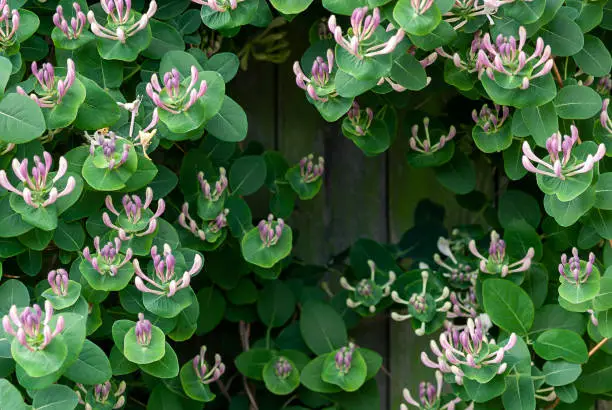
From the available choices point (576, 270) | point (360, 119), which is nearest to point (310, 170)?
point (360, 119)

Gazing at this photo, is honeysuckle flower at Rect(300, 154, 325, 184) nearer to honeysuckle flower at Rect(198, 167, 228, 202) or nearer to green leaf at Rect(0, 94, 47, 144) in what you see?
honeysuckle flower at Rect(198, 167, 228, 202)

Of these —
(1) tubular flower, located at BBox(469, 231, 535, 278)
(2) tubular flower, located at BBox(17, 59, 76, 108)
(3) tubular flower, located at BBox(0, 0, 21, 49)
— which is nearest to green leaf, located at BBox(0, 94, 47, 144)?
(2) tubular flower, located at BBox(17, 59, 76, 108)

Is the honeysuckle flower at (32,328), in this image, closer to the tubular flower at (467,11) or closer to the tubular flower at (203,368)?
the tubular flower at (203,368)

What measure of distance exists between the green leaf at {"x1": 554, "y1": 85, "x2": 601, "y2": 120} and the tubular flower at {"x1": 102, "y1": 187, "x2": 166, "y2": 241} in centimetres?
58

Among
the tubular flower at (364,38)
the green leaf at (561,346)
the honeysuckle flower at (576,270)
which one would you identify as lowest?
the green leaf at (561,346)

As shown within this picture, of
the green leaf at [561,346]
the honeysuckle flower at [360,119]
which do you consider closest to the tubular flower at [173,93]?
the honeysuckle flower at [360,119]

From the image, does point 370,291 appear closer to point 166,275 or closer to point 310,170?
point 310,170

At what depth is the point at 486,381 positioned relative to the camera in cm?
133

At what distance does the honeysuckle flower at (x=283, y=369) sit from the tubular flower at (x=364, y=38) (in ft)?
2.16

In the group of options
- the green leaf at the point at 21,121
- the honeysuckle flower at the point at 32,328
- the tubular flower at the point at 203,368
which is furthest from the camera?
the tubular flower at the point at 203,368

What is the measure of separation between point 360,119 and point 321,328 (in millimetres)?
410

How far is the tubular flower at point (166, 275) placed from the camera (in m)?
1.29

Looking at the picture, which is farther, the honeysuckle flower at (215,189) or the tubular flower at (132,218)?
the honeysuckle flower at (215,189)

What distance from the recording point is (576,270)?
1340 millimetres
